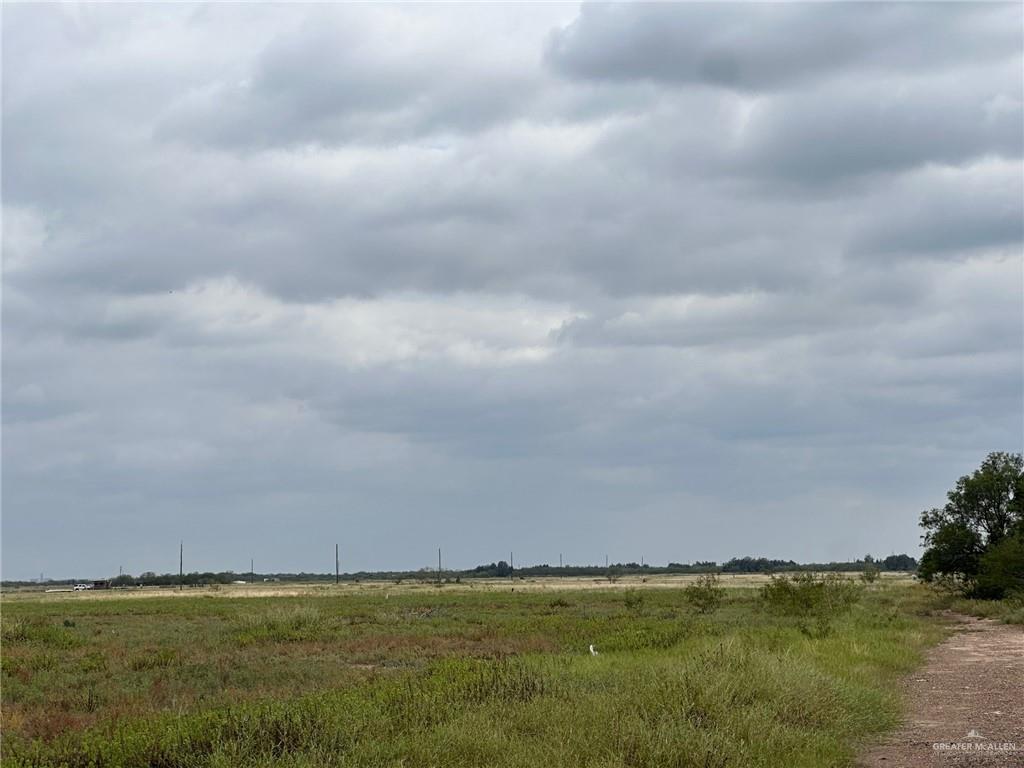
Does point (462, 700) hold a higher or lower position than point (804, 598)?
higher

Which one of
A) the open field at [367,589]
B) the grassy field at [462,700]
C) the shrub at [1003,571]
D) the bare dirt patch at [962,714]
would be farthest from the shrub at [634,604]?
the bare dirt patch at [962,714]

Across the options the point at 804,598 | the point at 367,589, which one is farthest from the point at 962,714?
the point at 367,589

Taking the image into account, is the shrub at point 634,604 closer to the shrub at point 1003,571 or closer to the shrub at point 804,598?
the shrub at point 804,598

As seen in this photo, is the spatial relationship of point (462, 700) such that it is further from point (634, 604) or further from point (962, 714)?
point (634, 604)

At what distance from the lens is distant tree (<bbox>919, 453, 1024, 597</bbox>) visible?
53.9 metres

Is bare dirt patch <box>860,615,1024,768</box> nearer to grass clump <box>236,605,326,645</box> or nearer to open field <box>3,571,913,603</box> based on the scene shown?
grass clump <box>236,605,326,645</box>

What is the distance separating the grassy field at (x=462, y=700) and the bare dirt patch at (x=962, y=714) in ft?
1.66

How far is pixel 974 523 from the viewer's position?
5556cm

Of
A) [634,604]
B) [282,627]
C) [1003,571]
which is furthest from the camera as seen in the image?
[634,604]

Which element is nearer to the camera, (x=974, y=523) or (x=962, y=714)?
(x=962, y=714)

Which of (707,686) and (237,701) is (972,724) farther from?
(237,701)

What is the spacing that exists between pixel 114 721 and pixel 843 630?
1921 cm

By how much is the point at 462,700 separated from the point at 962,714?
7.63 metres

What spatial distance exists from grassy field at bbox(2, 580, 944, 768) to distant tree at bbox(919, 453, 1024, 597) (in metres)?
27.3
